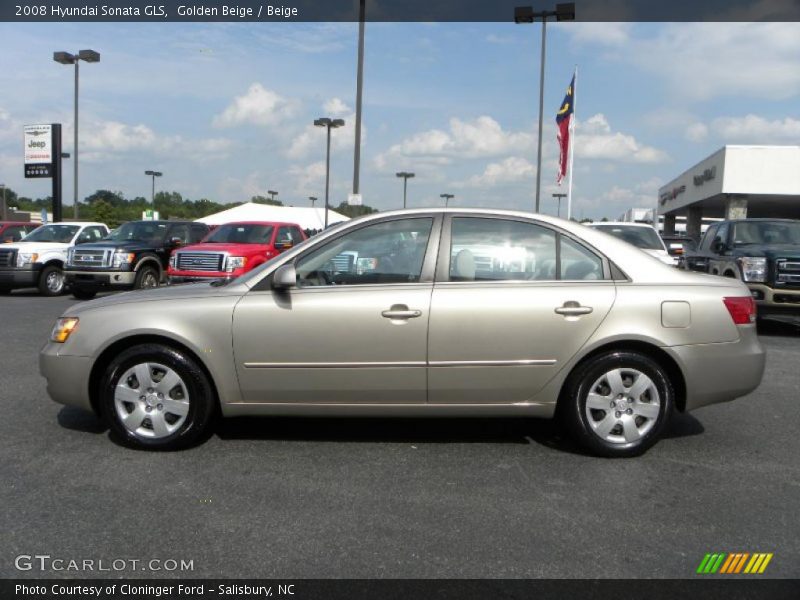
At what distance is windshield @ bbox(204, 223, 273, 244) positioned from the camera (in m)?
14.3

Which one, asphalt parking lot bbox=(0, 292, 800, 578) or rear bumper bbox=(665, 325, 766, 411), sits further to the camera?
rear bumper bbox=(665, 325, 766, 411)

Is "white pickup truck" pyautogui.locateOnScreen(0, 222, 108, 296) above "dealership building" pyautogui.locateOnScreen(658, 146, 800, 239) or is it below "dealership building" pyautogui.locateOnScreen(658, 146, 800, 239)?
below

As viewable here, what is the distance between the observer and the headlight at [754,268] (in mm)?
10008

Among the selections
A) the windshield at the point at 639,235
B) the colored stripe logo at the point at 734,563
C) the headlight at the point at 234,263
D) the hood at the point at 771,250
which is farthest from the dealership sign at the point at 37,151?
the colored stripe logo at the point at 734,563

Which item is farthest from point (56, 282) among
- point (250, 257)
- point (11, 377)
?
point (11, 377)

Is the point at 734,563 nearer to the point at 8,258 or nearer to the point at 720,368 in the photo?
the point at 720,368

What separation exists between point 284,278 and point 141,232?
13.2 meters

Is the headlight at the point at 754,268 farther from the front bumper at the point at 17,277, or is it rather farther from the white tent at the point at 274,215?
the white tent at the point at 274,215

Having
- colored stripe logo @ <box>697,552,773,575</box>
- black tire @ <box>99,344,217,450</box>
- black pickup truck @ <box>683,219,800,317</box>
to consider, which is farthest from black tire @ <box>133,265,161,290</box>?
colored stripe logo @ <box>697,552,773,575</box>

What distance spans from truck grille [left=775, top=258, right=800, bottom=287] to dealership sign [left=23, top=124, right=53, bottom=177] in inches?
1095

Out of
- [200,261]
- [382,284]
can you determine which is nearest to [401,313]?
[382,284]

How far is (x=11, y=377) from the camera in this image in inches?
266

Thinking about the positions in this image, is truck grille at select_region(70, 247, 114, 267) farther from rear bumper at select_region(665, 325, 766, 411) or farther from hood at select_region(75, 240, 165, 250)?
rear bumper at select_region(665, 325, 766, 411)

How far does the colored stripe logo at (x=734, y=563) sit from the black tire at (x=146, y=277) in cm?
1367
